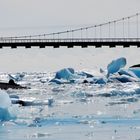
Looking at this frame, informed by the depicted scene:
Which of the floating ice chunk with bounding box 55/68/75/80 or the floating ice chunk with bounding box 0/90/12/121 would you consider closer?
the floating ice chunk with bounding box 0/90/12/121

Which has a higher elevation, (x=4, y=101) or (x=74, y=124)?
(x=4, y=101)

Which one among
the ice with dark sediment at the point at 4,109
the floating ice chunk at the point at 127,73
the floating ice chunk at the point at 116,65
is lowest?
the floating ice chunk at the point at 127,73

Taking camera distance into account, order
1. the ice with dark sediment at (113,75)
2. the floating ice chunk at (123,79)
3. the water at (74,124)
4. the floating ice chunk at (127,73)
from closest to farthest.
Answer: the water at (74,124) < the floating ice chunk at (123,79) < the ice with dark sediment at (113,75) < the floating ice chunk at (127,73)

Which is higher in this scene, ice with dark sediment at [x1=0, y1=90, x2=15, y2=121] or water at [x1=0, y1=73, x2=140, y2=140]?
ice with dark sediment at [x1=0, y1=90, x2=15, y2=121]

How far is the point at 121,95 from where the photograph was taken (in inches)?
910

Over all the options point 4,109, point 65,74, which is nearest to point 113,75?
point 65,74

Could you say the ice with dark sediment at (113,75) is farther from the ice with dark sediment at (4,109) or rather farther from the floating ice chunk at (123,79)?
the ice with dark sediment at (4,109)

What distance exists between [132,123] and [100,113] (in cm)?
256

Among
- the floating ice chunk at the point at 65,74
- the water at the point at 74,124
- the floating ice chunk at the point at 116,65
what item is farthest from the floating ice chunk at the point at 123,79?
the water at the point at 74,124

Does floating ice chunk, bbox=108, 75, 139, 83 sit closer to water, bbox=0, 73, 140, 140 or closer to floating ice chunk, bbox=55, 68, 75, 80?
floating ice chunk, bbox=55, 68, 75, 80

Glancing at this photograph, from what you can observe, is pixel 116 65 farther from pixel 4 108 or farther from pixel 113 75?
pixel 4 108

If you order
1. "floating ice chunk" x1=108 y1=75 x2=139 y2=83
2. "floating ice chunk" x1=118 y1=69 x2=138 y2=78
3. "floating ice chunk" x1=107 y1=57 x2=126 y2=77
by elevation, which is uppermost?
"floating ice chunk" x1=107 y1=57 x2=126 y2=77

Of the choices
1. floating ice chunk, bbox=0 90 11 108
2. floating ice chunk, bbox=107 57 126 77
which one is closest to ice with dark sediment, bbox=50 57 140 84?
floating ice chunk, bbox=107 57 126 77

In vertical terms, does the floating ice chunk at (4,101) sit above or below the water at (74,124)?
above
